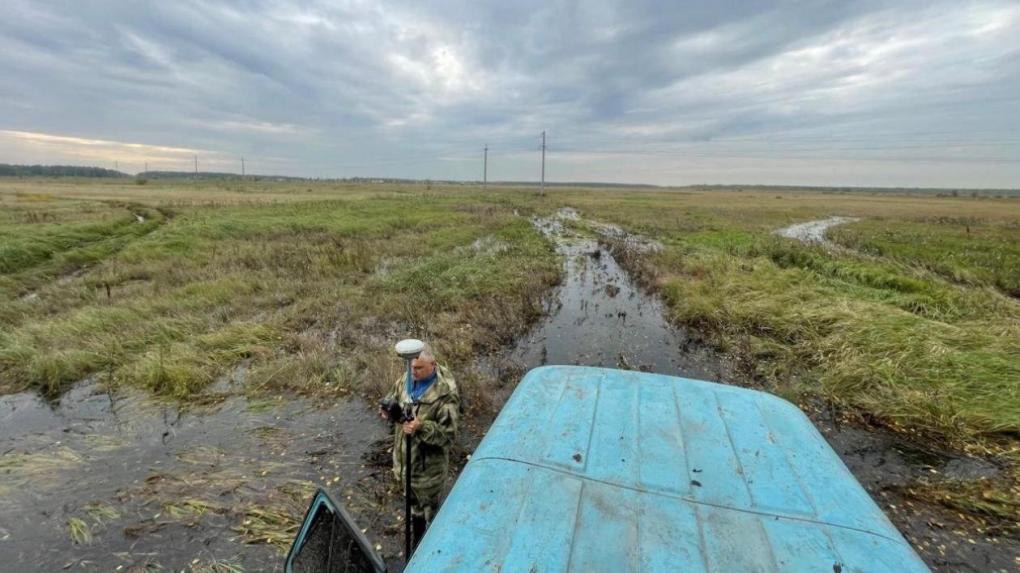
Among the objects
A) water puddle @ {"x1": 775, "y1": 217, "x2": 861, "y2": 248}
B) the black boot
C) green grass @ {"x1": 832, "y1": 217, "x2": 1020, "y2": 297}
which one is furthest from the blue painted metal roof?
water puddle @ {"x1": 775, "y1": 217, "x2": 861, "y2": 248}

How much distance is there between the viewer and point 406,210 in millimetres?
35281

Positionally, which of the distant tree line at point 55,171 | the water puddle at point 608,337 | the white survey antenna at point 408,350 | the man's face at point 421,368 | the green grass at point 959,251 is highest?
the distant tree line at point 55,171

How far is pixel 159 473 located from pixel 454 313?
22.0 ft

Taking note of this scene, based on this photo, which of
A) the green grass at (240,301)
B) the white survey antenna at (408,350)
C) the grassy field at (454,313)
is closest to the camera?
the white survey antenna at (408,350)

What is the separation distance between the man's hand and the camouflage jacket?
0.13m

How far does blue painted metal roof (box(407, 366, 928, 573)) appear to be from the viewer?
1.94 meters

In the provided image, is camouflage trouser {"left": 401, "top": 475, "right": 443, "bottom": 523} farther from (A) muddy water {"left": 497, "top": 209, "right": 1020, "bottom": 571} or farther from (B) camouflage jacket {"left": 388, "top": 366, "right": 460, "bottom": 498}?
(A) muddy water {"left": 497, "top": 209, "right": 1020, "bottom": 571}

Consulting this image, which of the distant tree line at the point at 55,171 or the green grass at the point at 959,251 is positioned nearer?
the green grass at the point at 959,251

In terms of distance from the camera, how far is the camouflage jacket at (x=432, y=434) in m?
3.98

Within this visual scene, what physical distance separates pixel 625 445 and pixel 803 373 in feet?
24.1

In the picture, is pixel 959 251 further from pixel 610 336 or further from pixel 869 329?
pixel 610 336

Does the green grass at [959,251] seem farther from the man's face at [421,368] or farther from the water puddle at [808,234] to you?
the man's face at [421,368]

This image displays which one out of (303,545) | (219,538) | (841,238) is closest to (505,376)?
Answer: (219,538)

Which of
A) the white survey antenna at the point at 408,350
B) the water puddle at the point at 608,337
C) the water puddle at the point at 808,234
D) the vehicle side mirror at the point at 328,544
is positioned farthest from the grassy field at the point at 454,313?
the vehicle side mirror at the point at 328,544
